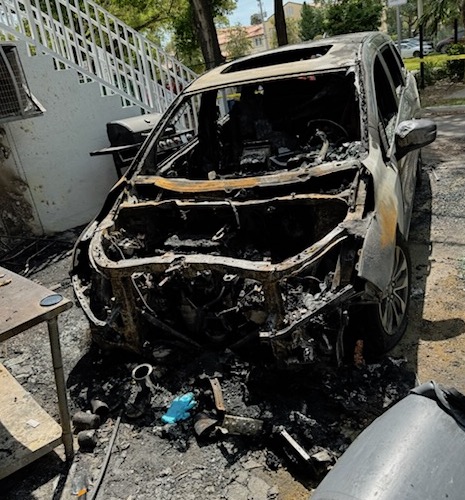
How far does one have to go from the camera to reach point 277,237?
3.58 m

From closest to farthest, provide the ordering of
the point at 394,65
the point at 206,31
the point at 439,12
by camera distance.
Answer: the point at 394,65, the point at 206,31, the point at 439,12

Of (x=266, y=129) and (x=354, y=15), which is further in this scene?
(x=354, y=15)

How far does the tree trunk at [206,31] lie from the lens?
34.7 ft

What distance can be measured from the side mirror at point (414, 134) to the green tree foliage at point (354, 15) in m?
17.7

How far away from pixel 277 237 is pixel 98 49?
5.16 metres

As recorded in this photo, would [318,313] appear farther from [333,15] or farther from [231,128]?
[333,15]

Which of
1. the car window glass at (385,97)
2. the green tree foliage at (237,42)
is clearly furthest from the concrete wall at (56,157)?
the green tree foliage at (237,42)

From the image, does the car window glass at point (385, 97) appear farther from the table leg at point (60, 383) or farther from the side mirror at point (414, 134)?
the table leg at point (60, 383)

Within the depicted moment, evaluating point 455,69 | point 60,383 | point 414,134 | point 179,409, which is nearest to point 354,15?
point 455,69

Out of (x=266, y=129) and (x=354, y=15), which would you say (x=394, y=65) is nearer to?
(x=266, y=129)

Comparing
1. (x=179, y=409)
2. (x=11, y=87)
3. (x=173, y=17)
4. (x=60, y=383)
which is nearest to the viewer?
(x=60, y=383)

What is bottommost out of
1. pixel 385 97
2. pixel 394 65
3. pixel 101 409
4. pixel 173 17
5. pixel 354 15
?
pixel 101 409

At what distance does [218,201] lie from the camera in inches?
138

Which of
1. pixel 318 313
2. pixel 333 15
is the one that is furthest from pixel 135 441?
pixel 333 15
